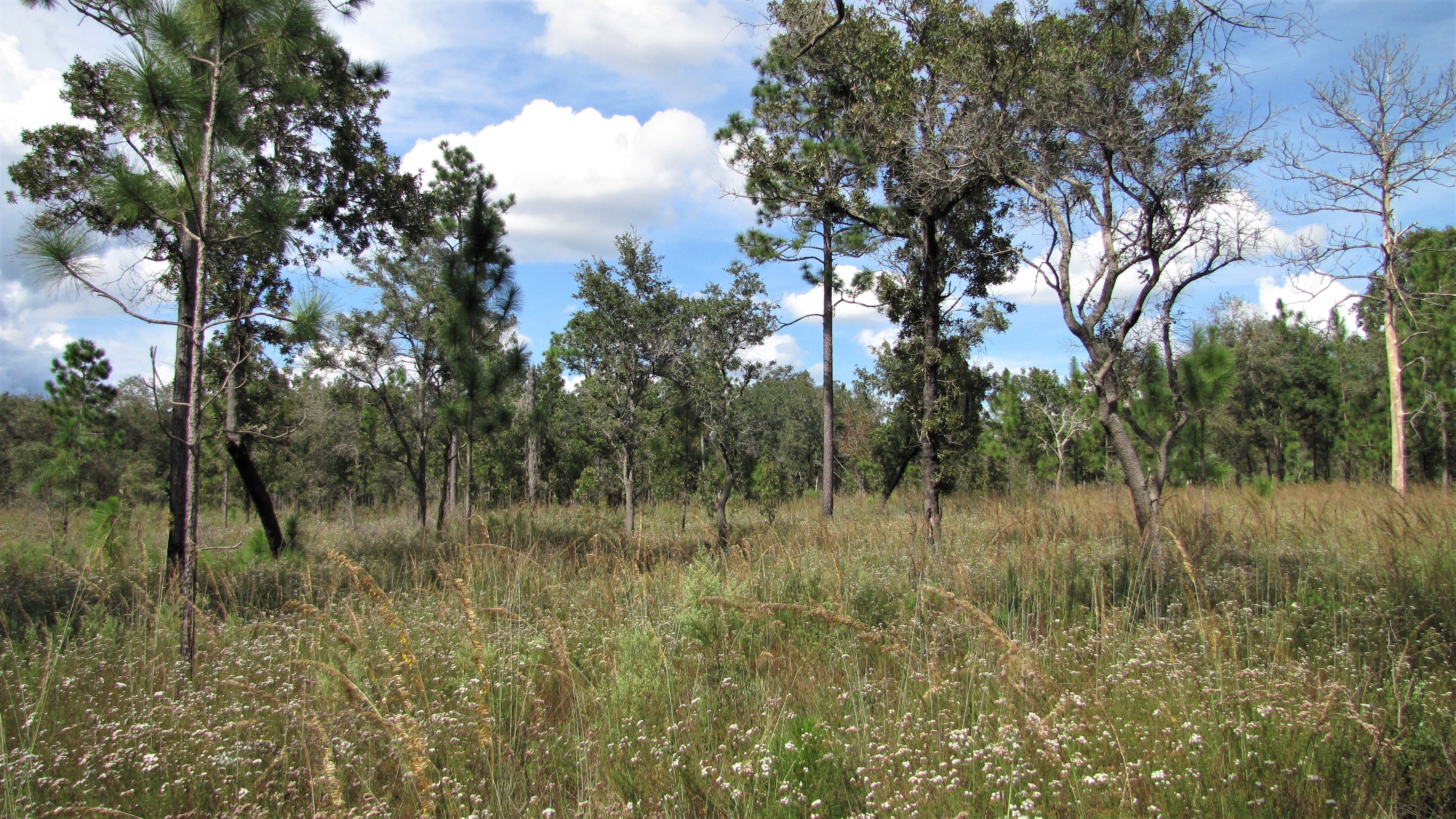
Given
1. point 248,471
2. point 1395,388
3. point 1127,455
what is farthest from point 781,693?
point 1395,388

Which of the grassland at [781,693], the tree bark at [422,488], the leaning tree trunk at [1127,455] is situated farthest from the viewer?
the tree bark at [422,488]

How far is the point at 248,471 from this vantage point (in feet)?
28.9

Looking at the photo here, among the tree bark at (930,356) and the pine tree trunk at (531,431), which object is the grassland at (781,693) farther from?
the pine tree trunk at (531,431)

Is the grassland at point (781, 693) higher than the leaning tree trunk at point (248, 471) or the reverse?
the reverse

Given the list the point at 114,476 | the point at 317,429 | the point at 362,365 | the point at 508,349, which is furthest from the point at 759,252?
the point at 114,476

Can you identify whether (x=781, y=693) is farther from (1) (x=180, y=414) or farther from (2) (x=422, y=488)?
(2) (x=422, y=488)

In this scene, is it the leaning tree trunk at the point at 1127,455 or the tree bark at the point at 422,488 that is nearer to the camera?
the leaning tree trunk at the point at 1127,455

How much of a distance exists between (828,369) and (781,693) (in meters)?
11.5

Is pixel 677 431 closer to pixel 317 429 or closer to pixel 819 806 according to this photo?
pixel 317 429

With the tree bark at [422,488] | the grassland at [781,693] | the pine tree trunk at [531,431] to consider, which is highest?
the pine tree trunk at [531,431]

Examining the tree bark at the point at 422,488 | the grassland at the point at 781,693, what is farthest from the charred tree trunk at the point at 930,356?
the tree bark at the point at 422,488

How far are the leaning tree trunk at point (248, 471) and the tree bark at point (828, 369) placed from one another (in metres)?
9.25

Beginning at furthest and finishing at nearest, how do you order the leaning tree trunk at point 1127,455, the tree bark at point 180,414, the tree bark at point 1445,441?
1. the tree bark at point 1445,441
2. the leaning tree trunk at point 1127,455
3. the tree bark at point 180,414

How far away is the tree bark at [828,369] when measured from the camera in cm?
1395
